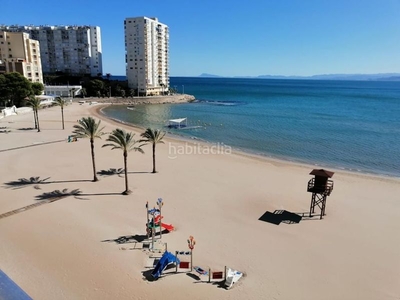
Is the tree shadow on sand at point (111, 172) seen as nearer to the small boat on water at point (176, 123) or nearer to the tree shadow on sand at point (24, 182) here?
the tree shadow on sand at point (24, 182)

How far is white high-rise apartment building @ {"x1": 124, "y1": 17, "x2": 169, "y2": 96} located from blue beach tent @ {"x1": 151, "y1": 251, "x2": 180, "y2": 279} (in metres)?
105

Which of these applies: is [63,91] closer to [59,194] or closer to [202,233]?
[59,194]

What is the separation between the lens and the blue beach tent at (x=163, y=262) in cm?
1277

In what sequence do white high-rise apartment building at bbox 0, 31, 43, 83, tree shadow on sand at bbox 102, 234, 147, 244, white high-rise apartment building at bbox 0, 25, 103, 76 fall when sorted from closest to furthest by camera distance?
tree shadow on sand at bbox 102, 234, 147, 244, white high-rise apartment building at bbox 0, 31, 43, 83, white high-rise apartment building at bbox 0, 25, 103, 76

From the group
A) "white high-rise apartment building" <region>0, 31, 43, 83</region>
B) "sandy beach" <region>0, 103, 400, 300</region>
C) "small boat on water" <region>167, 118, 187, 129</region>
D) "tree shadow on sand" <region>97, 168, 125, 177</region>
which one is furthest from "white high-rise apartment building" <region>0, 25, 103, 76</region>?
"tree shadow on sand" <region>97, 168, 125, 177</region>

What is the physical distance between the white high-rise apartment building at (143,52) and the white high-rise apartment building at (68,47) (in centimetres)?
2912

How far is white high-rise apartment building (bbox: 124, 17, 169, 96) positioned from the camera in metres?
110

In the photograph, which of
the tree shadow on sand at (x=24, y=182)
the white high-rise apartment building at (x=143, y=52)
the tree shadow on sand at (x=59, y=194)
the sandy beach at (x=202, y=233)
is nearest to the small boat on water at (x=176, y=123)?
the sandy beach at (x=202, y=233)

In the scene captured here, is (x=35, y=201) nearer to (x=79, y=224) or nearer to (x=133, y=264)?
(x=79, y=224)

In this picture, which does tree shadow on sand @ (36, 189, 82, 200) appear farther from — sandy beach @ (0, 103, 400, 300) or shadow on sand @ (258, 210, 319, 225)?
shadow on sand @ (258, 210, 319, 225)

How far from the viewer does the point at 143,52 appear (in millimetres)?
111750

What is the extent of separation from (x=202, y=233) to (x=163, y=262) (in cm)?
390

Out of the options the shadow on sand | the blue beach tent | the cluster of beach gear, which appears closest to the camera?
the cluster of beach gear

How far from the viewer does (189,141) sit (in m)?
43.7
